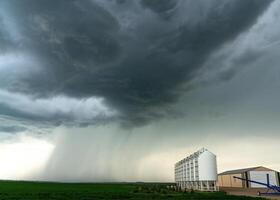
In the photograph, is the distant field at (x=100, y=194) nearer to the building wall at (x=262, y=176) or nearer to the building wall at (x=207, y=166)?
the building wall at (x=207, y=166)

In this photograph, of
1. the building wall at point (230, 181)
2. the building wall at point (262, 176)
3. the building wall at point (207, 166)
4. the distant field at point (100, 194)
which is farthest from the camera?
the building wall at point (230, 181)

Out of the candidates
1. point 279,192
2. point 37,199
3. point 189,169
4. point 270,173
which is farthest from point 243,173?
point 37,199

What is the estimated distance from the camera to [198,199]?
59.0 meters

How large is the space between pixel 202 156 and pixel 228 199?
1326 inches

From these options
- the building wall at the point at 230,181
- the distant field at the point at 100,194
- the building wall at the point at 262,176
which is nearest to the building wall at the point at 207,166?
the distant field at the point at 100,194

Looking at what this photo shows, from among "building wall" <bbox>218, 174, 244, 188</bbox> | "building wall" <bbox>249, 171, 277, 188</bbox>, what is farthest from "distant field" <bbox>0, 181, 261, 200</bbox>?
"building wall" <bbox>218, 174, 244, 188</bbox>

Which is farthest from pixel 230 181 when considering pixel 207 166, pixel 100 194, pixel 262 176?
pixel 100 194

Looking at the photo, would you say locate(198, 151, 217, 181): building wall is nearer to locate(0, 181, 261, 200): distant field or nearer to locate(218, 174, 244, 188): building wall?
locate(0, 181, 261, 200): distant field

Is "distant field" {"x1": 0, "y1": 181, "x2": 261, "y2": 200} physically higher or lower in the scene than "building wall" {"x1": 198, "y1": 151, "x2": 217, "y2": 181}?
lower

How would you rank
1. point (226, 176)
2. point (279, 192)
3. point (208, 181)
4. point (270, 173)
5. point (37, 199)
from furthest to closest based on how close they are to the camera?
1. point (226, 176)
2. point (270, 173)
3. point (208, 181)
4. point (279, 192)
5. point (37, 199)

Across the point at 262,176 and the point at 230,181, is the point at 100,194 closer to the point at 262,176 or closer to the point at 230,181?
the point at 262,176

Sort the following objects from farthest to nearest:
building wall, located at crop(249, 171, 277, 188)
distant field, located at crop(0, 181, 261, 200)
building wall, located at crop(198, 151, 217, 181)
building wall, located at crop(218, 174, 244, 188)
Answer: building wall, located at crop(218, 174, 244, 188), building wall, located at crop(249, 171, 277, 188), building wall, located at crop(198, 151, 217, 181), distant field, located at crop(0, 181, 261, 200)

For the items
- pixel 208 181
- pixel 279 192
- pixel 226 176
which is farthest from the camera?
pixel 226 176

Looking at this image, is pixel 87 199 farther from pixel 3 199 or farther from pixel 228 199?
pixel 228 199
